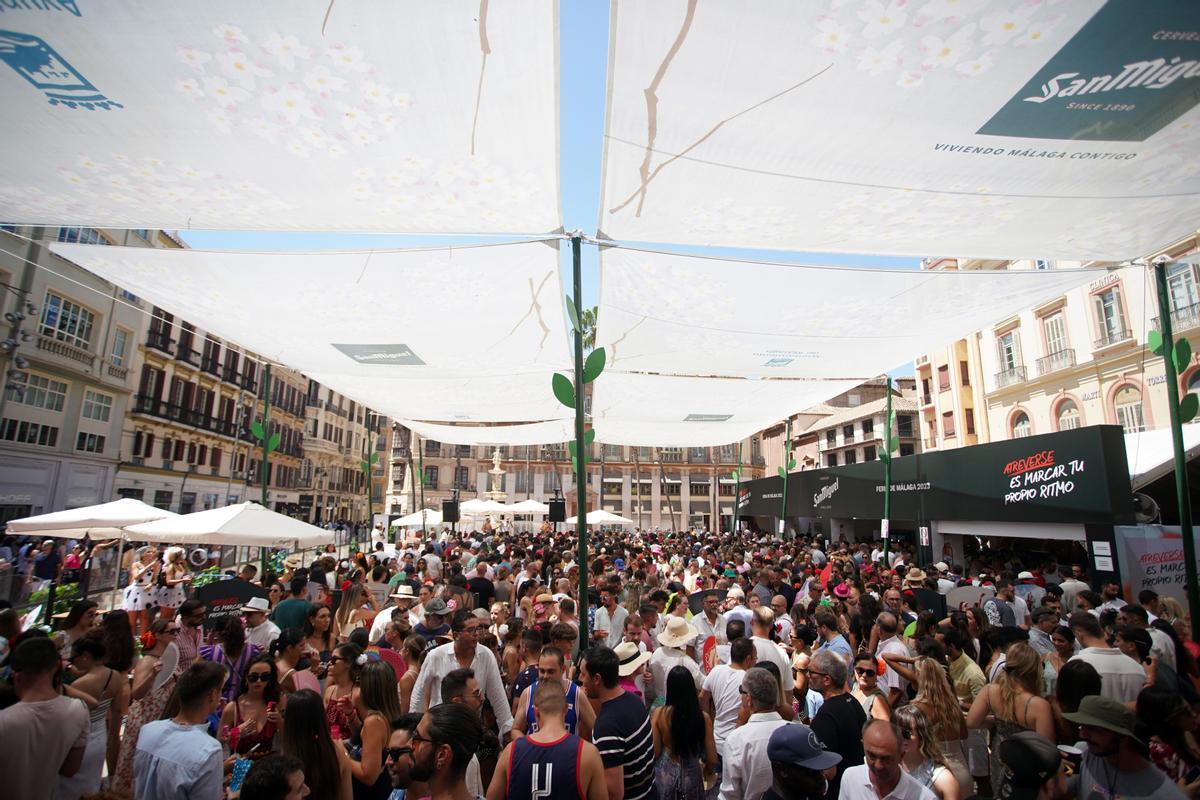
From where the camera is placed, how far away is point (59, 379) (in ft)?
73.2

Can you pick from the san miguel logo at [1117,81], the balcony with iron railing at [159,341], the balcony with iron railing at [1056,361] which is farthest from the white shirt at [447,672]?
the balcony with iron railing at [159,341]

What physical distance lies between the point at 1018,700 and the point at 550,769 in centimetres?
307

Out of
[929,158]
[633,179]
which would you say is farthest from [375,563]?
[929,158]

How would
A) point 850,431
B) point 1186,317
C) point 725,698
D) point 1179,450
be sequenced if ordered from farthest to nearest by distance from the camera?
1. point 850,431
2. point 1186,317
3. point 1179,450
4. point 725,698

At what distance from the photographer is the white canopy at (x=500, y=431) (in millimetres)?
15063

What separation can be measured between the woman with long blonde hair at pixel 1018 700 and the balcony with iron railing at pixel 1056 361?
74.8ft

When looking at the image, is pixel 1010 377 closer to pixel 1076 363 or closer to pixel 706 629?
pixel 1076 363

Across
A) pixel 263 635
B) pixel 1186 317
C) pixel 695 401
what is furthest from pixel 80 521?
pixel 1186 317

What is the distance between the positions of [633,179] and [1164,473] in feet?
47.3

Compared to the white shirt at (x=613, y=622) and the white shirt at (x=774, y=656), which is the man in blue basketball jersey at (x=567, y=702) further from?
the white shirt at (x=613, y=622)

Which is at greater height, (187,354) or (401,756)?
(187,354)

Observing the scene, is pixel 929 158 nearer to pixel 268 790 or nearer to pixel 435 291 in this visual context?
pixel 435 291

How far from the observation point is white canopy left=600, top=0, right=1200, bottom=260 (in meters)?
3.14

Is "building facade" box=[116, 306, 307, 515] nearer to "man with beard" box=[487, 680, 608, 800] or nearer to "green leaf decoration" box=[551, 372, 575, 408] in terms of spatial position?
"green leaf decoration" box=[551, 372, 575, 408]
